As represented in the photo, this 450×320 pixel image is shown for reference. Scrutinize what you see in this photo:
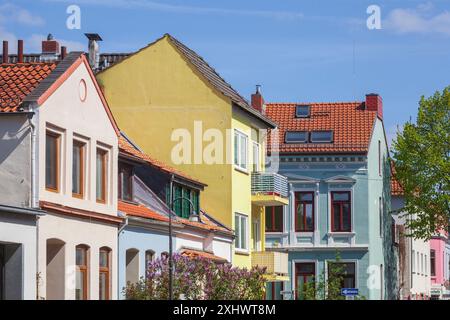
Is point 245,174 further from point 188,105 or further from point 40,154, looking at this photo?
point 40,154

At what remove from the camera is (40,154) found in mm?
27969

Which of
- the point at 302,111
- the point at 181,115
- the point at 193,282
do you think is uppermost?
the point at 302,111

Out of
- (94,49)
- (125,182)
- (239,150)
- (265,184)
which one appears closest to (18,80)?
(125,182)

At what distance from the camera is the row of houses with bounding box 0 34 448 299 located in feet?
92.0

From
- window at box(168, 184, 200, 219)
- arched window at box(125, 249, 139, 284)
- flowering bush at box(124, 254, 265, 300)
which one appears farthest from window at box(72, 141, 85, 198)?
window at box(168, 184, 200, 219)

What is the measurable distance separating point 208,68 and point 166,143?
20.0ft

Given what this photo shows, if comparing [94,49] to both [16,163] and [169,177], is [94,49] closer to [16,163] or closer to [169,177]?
[169,177]

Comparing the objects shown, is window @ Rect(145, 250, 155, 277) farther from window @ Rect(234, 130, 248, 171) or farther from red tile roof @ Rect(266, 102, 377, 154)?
red tile roof @ Rect(266, 102, 377, 154)

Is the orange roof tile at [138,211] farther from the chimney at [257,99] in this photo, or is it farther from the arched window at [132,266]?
the chimney at [257,99]

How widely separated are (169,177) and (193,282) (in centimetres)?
780

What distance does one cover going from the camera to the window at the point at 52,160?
2878cm

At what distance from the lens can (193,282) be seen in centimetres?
3266
